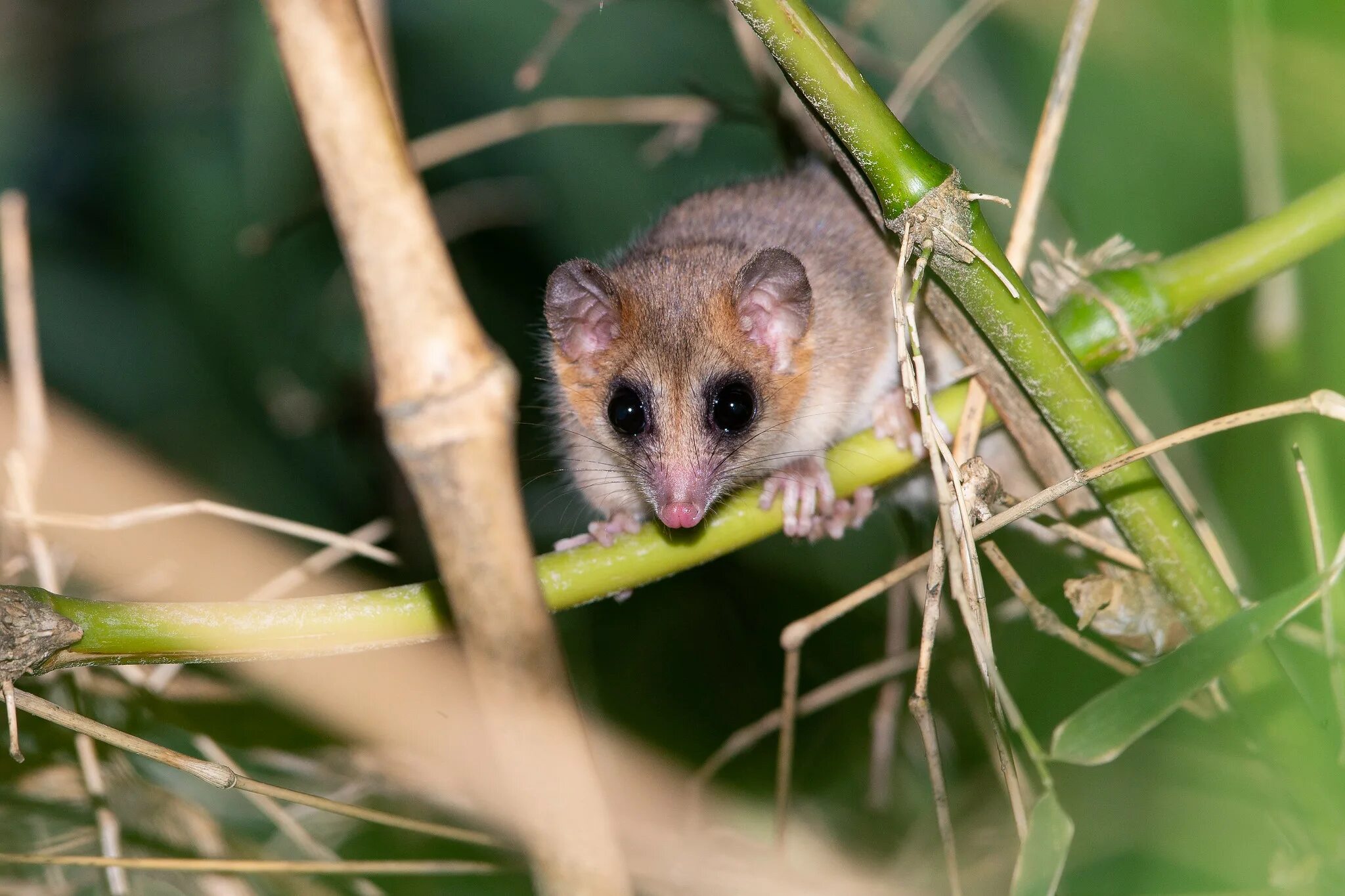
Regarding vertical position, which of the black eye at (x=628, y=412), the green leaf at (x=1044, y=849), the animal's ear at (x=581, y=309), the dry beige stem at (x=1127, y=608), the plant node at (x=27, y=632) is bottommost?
the green leaf at (x=1044, y=849)

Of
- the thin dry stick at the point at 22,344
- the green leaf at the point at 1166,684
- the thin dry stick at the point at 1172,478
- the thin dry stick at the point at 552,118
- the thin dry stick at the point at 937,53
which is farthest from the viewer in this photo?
the thin dry stick at the point at 552,118

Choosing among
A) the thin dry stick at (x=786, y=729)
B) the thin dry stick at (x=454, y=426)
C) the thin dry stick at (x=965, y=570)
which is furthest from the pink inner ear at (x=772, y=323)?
the thin dry stick at (x=454, y=426)

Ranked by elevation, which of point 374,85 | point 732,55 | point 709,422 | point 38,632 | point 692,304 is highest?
point 732,55

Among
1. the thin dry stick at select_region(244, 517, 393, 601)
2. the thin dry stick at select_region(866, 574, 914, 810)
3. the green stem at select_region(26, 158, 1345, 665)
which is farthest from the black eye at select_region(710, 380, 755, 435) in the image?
the thin dry stick at select_region(244, 517, 393, 601)

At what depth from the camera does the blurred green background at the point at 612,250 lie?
8.48 feet

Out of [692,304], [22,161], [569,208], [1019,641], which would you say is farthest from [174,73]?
[1019,641]

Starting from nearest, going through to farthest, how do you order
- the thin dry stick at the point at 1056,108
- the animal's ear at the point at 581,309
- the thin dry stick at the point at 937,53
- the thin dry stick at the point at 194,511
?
the thin dry stick at the point at 1056,108 → the thin dry stick at the point at 194,511 → the animal's ear at the point at 581,309 → the thin dry stick at the point at 937,53

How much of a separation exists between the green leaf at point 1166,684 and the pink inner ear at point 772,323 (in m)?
1.56

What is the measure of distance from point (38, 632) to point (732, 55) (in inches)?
140

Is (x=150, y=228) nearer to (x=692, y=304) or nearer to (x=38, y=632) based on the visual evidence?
(x=692, y=304)

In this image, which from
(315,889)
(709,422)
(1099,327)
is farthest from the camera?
(709,422)

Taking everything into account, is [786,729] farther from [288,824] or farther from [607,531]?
[288,824]

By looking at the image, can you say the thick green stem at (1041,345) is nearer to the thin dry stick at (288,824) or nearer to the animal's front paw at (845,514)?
the animal's front paw at (845,514)

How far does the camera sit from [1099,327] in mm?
2104
